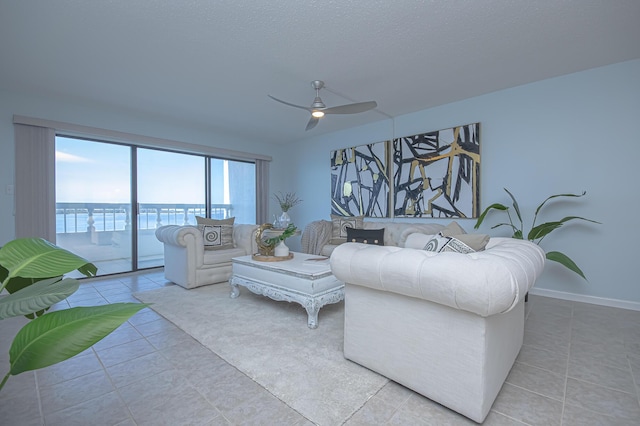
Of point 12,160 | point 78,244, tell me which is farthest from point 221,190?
point 12,160

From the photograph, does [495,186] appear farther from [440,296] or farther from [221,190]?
[221,190]

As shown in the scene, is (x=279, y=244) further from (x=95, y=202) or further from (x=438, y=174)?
(x=95, y=202)

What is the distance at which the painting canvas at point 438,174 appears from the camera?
148 inches

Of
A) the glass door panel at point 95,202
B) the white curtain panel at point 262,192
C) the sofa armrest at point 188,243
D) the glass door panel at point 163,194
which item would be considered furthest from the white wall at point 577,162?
the glass door panel at point 95,202

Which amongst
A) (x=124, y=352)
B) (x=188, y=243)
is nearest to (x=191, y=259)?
(x=188, y=243)

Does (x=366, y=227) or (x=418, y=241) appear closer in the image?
(x=418, y=241)

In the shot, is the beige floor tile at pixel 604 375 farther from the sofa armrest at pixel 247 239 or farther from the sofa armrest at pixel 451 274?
the sofa armrest at pixel 247 239

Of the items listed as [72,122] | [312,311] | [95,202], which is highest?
[72,122]

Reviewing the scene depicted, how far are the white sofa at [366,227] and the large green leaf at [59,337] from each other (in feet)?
11.7

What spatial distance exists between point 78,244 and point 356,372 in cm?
442

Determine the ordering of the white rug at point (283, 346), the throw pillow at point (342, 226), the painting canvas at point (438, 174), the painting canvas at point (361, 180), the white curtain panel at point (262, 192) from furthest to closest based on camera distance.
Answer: the white curtain panel at point (262, 192), the painting canvas at point (361, 180), the throw pillow at point (342, 226), the painting canvas at point (438, 174), the white rug at point (283, 346)

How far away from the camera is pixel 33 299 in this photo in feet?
1.91

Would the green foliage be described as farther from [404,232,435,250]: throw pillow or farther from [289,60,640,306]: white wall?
[289,60,640,306]: white wall

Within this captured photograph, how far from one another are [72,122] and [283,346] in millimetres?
4085
